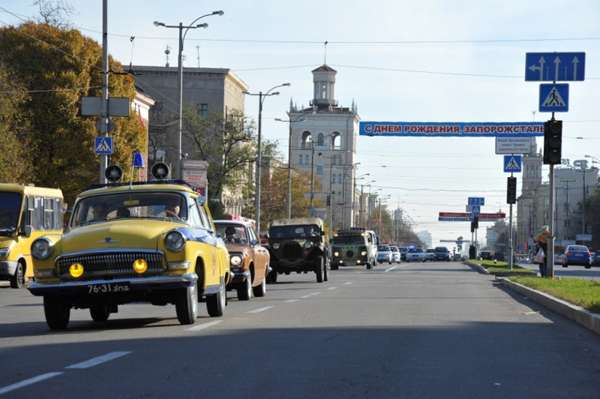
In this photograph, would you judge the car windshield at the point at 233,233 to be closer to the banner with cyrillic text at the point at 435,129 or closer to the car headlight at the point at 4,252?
the car headlight at the point at 4,252

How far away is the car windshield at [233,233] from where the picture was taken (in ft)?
78.7

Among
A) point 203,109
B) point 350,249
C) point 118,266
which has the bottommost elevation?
point 350,249

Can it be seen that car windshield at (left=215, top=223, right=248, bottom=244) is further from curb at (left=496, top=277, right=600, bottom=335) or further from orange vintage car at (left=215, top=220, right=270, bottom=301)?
curb at (left=496, top=277, right=600, bottom=335)

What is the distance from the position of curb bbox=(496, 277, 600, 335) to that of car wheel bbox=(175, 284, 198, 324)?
533 centimetres

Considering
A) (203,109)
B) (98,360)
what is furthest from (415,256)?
(98,360)

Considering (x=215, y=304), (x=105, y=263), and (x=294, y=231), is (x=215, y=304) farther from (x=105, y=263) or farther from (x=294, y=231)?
(x=294, y=231)

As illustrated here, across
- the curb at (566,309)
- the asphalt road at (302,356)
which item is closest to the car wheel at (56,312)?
the asphalt road at (302,356)

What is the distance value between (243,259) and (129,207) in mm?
6995

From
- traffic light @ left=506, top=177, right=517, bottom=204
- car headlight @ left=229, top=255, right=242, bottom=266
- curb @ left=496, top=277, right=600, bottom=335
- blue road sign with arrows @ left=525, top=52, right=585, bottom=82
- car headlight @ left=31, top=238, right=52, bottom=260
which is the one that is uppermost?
blue road sign with arrows @ left=525, top=52, right=585, bottom=82

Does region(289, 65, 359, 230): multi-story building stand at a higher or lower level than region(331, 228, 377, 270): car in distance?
higher

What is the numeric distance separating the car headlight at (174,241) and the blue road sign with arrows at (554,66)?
66.0 ft

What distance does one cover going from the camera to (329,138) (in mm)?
189000

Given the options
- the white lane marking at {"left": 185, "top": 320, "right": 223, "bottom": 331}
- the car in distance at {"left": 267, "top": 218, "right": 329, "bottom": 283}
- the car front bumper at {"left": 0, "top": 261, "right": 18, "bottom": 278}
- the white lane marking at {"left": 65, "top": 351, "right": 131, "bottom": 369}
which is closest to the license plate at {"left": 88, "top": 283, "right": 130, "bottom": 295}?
the white lane marking at {"left": 185, "top": 320, "right": 223, "bottom": 331}

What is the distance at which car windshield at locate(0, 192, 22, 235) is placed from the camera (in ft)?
108
